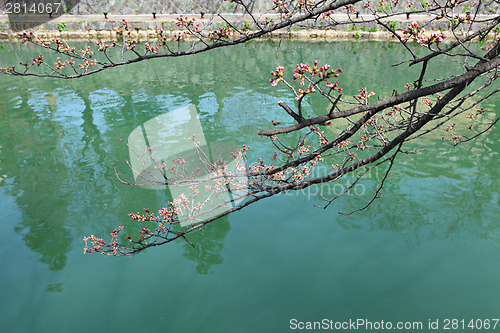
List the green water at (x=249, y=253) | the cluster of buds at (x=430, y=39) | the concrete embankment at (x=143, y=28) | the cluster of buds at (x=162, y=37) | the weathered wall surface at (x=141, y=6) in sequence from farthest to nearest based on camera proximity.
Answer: the weathered wall surface at (x=141, y=6) → the concrete embankment at (x=143, y=28) → the green water at (x=249, y=253) → the cluster of buds at (x=162, y=37) → the cluster of buds at (x=430, y=39)

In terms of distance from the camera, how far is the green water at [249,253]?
5410 mm

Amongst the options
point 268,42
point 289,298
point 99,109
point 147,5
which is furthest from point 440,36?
point 147,5

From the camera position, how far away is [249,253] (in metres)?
6.66

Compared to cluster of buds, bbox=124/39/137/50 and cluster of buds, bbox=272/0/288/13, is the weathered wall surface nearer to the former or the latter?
cluster of buds, bbox=272/0/288/13

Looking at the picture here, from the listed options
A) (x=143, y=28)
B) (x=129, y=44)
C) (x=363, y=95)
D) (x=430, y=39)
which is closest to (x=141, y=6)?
(x=143, y=28)

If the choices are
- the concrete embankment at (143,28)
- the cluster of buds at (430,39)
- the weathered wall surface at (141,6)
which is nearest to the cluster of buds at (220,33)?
the cluster of buds at (430,39)

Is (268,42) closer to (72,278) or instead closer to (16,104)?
(16,104)

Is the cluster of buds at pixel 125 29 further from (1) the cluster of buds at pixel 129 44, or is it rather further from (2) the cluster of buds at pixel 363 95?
(2) the cluster of buds at pixel 363 95

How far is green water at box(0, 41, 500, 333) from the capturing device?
5410 mm

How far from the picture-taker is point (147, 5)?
3219cm

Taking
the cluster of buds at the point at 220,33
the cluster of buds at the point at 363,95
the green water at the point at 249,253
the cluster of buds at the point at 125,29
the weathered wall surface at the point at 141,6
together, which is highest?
the weathered wall surface at the point at 141,6

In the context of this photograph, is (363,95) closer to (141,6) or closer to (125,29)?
(125,29)

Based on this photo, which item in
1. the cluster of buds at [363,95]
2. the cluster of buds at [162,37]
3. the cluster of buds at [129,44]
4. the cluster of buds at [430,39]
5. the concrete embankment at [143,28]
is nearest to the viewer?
the cluster of buds at [430,39]

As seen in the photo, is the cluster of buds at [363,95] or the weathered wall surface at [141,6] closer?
the cluster of buds at [363,95]
